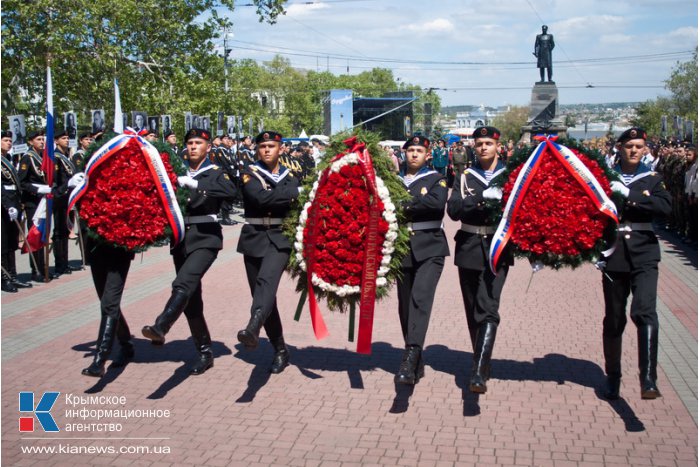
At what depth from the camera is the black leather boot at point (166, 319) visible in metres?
6.55

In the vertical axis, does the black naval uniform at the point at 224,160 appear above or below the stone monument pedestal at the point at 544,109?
below

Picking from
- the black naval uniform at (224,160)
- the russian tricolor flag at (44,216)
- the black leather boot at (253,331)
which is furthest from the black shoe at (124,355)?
the black naval uniform at (224,160)

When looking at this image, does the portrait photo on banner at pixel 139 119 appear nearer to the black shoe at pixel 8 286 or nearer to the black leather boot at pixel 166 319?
the black shoe at pixel 8 286

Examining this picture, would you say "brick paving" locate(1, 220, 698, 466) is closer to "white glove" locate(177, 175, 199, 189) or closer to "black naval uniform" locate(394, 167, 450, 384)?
"black naval uniform" locate(394, 167, 450, 384)

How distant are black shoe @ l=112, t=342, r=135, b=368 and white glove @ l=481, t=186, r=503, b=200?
3.67 metres

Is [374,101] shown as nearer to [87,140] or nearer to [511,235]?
[87,140]

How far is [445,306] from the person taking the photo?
10.6 m

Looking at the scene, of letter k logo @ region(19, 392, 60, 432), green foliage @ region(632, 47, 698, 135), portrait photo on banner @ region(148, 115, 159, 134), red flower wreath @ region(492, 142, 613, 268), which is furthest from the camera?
green foliage @ region(632, 47, 698, 135)

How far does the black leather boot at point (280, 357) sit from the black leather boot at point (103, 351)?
57.6 inches

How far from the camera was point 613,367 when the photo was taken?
22.1ft

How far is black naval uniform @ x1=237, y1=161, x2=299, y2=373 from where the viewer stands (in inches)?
285

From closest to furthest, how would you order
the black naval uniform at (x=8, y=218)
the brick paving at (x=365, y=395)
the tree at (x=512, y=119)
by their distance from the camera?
the brick paving at (x=365, y=395) → the black naval uniform at (x=8, y=218) → the tree at (x=512, y=119)

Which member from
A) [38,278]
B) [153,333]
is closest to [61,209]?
[38,278]

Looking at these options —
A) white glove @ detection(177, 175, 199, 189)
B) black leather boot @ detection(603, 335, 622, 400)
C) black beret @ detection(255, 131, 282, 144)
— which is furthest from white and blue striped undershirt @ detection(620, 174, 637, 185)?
white glove @ detection(177, 175, 199, 189)
